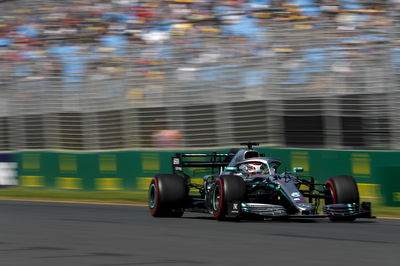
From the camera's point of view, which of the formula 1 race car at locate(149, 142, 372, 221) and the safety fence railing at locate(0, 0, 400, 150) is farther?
the safety fence railing at locate(0, 0, 400, 150)

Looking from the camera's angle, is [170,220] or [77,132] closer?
[170,220]

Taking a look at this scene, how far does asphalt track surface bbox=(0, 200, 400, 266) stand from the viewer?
660 cm

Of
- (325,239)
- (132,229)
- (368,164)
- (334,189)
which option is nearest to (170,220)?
(132,229)

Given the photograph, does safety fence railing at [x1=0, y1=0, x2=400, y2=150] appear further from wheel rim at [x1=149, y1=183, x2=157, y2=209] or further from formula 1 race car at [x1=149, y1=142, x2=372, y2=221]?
wheel rim at [x1=149, y1=183, x2=157, y2=209]

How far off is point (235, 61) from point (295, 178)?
6300mm

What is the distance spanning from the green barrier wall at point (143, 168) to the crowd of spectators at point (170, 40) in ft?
5.11

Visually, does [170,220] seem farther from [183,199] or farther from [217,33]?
[217,33]

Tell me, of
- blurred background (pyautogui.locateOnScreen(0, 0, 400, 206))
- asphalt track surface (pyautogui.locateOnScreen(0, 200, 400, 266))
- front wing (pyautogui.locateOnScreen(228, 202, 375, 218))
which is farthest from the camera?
blurred background (pyautogui.locateOnScreen(0, 0, 400, 206))

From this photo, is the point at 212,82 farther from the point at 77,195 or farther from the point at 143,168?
the point at 77,195

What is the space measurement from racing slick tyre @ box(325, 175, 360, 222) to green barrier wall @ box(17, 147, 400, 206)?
249cm

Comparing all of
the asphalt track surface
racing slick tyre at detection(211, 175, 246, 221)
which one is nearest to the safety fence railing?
the asphalt track surface

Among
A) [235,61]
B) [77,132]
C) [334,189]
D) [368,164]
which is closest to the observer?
[334,189]

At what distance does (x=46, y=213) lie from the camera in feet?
40.1

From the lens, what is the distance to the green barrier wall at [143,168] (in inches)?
511
